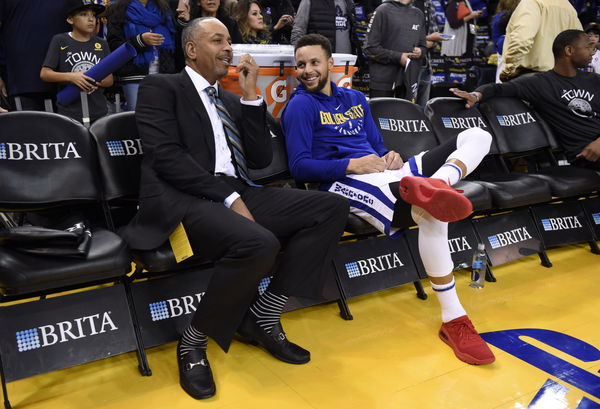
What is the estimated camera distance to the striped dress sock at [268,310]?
8.71 feet

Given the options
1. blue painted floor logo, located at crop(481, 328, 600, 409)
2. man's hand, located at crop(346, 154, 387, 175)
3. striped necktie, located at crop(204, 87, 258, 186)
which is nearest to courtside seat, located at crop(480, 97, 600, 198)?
blue painted floor logo, located at crop(481, 328, 600, 409)

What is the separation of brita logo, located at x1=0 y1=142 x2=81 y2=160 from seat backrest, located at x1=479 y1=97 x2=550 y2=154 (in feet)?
9.88

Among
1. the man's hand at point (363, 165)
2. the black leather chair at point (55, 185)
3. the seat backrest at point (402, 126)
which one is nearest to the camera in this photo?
the black leather chair at point (55, 185)

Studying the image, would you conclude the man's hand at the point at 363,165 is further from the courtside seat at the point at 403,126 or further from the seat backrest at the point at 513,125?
the seat backrest at the point at 513,125

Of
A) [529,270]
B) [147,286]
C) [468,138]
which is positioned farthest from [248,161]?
[529,270]

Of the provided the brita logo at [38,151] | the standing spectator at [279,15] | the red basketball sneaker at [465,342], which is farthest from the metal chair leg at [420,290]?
the standing spectator at [279,15]

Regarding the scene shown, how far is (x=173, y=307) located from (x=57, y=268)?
26.4 inches

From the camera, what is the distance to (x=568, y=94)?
4488 millimetres

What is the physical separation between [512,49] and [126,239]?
4.04 meters

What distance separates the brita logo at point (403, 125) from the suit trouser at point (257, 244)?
127 centimetres

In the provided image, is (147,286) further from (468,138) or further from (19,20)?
(19,20)

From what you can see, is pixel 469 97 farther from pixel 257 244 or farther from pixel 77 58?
pixel 77 58

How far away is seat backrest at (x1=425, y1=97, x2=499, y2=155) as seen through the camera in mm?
4030

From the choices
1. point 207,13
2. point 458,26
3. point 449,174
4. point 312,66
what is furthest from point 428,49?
point 449,174
